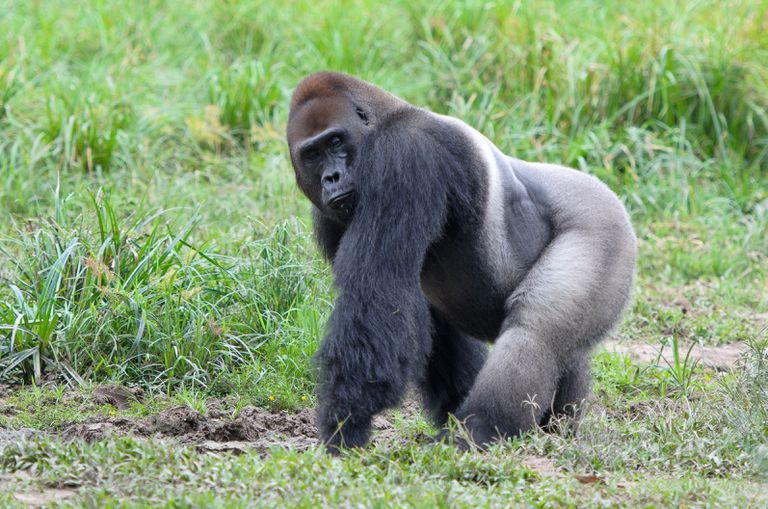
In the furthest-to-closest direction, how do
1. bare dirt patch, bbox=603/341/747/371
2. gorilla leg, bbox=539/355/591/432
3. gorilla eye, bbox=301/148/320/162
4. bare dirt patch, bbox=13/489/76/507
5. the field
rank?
1. bare dirt patch, bbox=603/341/747/371
2. gorilla leg, bbox=539/355/591/432
3. gorilla eye, bbox=301/148/320/162
4. the field
5. bare dirt patch, bbox=13/489/76/507

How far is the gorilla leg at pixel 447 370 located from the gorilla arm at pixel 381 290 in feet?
2.40

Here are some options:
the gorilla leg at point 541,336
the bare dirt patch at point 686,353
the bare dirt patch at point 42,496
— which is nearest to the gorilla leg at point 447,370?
the gorilla leg at point 541,336

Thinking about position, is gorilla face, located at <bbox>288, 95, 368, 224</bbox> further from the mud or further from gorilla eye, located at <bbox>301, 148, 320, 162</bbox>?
the mud

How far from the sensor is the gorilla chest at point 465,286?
161 inches

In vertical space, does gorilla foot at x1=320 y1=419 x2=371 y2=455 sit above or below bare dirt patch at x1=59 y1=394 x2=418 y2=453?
above

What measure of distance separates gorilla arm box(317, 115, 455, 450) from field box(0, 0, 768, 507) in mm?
228

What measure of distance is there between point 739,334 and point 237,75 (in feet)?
13.5

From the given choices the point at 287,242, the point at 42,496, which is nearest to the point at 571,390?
the point at 287,242

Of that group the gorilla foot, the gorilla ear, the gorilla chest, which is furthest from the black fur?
the gorilla chest

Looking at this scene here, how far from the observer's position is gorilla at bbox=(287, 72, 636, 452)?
363cm

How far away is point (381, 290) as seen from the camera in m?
3.64

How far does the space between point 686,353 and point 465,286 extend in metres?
1.81

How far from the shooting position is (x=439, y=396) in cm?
448

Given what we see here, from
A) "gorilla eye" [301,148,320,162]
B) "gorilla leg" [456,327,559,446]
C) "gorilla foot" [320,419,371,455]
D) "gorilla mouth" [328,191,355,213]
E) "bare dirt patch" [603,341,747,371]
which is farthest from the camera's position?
"bare dirt patch" [603,341,747,371]
